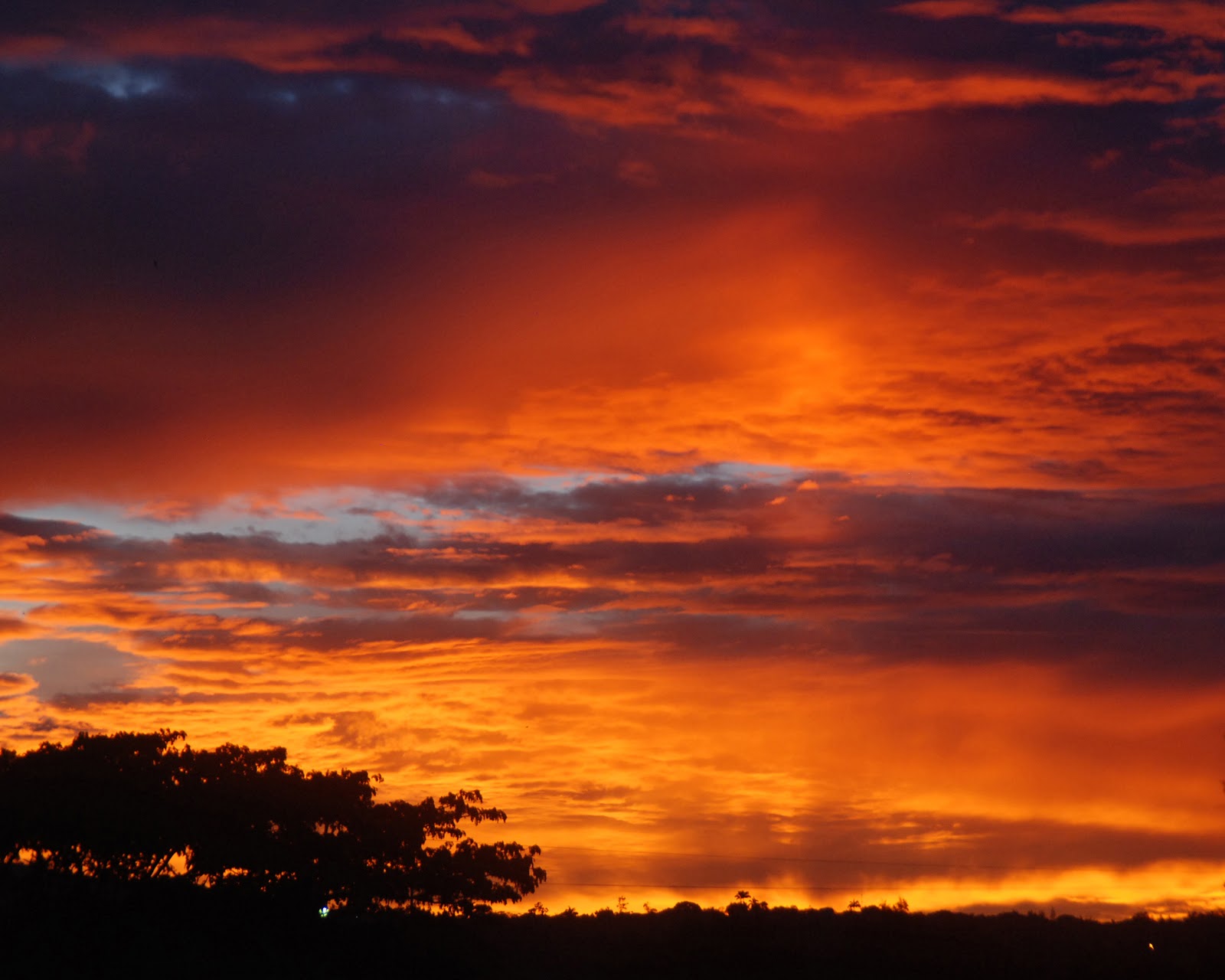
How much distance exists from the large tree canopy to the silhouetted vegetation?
57 millimetres

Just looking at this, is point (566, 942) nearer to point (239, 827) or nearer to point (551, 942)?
point (551, 942)

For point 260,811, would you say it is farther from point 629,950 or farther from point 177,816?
point 629,950

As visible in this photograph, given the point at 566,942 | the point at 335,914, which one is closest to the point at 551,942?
the point at 566,942

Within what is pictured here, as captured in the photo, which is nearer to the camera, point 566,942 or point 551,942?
point 566,942

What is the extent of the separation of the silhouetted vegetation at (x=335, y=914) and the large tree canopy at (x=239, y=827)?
57mm

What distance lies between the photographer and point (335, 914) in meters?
43.2

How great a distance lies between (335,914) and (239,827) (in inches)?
188

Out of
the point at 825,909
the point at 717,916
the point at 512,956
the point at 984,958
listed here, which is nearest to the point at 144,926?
the point at 512,956

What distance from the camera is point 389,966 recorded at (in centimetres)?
3834

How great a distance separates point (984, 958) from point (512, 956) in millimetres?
13944

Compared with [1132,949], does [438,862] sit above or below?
above

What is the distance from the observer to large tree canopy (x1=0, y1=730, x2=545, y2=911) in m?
42.7

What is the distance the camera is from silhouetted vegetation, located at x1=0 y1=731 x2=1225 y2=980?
124 feet

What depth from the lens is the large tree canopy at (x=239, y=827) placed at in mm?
42719
